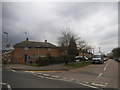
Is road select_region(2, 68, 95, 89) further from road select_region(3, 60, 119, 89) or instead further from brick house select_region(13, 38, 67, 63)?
brick house select_region(13, 38, 67, 63)

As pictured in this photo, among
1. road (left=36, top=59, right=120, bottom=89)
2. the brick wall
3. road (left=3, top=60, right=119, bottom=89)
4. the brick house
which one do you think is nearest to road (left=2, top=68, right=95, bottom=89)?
road (left=3, top=60, right=119, bottom=89)

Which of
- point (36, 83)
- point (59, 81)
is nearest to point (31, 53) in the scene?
point (59, 81)

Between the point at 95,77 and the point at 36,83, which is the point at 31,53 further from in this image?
the point at 36,83

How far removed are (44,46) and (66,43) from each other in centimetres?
1688

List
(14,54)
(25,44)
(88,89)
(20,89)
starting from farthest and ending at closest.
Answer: (25,44) < (14,54) < (88,89) < (20,89)

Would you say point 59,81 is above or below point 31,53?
below

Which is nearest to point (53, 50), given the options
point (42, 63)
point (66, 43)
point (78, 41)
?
point (78, 41)

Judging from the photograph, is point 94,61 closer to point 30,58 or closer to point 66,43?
point 66,43

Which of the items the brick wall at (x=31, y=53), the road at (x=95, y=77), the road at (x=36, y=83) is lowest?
the road at (x=95, y=77)

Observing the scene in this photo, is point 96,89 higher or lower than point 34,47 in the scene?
lower

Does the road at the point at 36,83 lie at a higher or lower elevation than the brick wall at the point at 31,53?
lower

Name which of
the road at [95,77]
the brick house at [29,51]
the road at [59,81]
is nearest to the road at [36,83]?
the road at [59,81]

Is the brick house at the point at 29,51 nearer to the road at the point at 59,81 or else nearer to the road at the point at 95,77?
the road at the point at 95,77

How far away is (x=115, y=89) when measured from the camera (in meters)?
8.89
